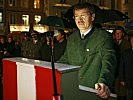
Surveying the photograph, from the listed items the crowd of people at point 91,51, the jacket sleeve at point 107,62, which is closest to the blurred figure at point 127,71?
the crowd of people at point 91,51

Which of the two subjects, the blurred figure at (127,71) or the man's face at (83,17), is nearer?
the man's face at (83,17)

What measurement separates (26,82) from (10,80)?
465 millimetres

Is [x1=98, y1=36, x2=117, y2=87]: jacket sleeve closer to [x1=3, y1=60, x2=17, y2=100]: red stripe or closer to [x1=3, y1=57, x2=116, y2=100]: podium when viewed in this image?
[x1=3, y1=57, x2=116, y2=100]: podium

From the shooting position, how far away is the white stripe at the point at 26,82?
2775 millimetres

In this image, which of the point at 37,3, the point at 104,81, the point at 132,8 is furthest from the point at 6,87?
the point at 132,8

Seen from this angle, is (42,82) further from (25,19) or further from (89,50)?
(25,19)

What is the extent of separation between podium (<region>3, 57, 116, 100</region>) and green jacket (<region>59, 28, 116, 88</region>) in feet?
0.92

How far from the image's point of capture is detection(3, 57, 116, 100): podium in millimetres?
2456

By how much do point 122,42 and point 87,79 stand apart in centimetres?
486

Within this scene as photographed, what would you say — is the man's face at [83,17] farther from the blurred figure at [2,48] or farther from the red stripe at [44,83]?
the blurred figure at [2,48]

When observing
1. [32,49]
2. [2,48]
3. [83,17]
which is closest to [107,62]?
[83,17]

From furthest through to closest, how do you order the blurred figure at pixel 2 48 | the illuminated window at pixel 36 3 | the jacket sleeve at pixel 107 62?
the illuminated window at pixel 36 3 < the blurred figure at pixel 2 48 < the jacket sleeve at pixel 107 62

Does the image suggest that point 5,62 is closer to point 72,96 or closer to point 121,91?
point 72,96

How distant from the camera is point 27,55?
9.52m
